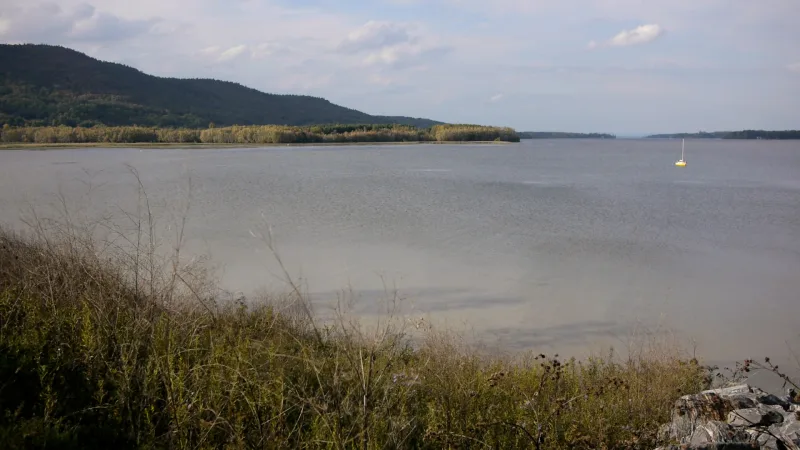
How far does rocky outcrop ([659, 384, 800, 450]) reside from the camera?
121 inches

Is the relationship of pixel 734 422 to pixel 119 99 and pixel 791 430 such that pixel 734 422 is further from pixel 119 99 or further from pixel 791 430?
pixel 119 99

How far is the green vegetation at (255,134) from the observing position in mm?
49062

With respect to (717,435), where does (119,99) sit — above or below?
above

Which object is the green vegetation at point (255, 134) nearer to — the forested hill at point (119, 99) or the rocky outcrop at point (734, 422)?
the forested hill at point (119, 99)

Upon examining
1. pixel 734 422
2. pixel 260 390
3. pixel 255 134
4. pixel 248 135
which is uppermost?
pixel 255 134

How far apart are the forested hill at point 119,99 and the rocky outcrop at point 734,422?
65182 mm

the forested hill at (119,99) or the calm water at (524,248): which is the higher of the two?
the forested hill at (119,99)

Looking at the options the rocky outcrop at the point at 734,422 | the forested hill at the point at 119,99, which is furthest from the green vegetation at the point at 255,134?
the rocky outcrop at the point at 734,422

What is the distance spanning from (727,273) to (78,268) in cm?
786

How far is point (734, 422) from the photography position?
3.32 meters

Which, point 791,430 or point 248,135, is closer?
point 791,430

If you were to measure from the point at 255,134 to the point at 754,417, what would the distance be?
2281 inches

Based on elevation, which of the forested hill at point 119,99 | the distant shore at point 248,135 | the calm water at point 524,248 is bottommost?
the calm water at point 524,248

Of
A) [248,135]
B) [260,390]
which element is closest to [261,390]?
[260,390]
